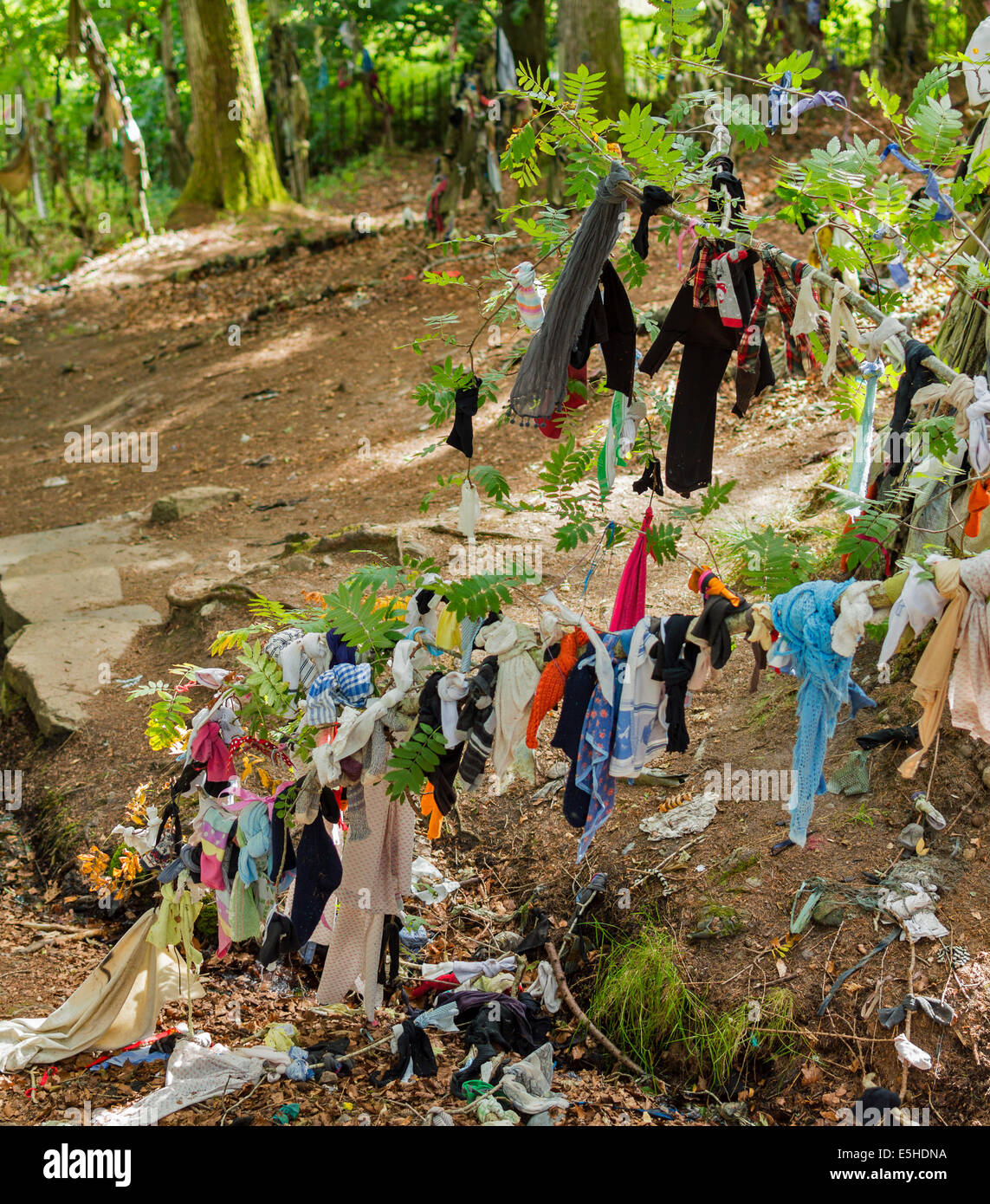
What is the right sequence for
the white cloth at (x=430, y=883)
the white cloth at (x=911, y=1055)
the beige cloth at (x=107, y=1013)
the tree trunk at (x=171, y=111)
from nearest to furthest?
the white cloth at (x=911, y=1055), the beige cloth at (x=107, y=1013), the white cloth at (x=430, y=883), the tree trunk at (x=171, y=111)

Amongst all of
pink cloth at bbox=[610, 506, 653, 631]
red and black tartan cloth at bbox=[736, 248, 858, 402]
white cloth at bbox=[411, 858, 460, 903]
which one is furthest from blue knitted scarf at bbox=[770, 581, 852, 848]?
white cloth at bbox=[411, 858, 460, 903]

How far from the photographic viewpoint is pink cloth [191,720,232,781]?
3393 mm

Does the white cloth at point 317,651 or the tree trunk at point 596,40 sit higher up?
the tree trunk at point 596,40

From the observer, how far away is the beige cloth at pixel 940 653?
235 centimetres

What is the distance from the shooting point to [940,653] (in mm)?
2463

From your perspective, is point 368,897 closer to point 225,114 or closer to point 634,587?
point 634,587

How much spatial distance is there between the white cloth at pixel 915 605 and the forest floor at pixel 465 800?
1.90m

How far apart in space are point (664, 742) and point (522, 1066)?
157cm

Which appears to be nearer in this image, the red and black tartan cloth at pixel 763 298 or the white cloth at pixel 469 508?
the red and black tartan cloth at pixel 763 298

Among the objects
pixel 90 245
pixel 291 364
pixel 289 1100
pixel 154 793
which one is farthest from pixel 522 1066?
pixel 90 245

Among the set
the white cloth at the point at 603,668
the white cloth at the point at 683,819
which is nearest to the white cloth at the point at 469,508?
the white cloth at the point at 603,668

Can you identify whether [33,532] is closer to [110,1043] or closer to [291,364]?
[291,364]

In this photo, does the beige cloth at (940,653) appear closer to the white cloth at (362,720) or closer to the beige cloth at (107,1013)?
the white cloth at (362,720)

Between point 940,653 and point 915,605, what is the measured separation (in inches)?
7.3
